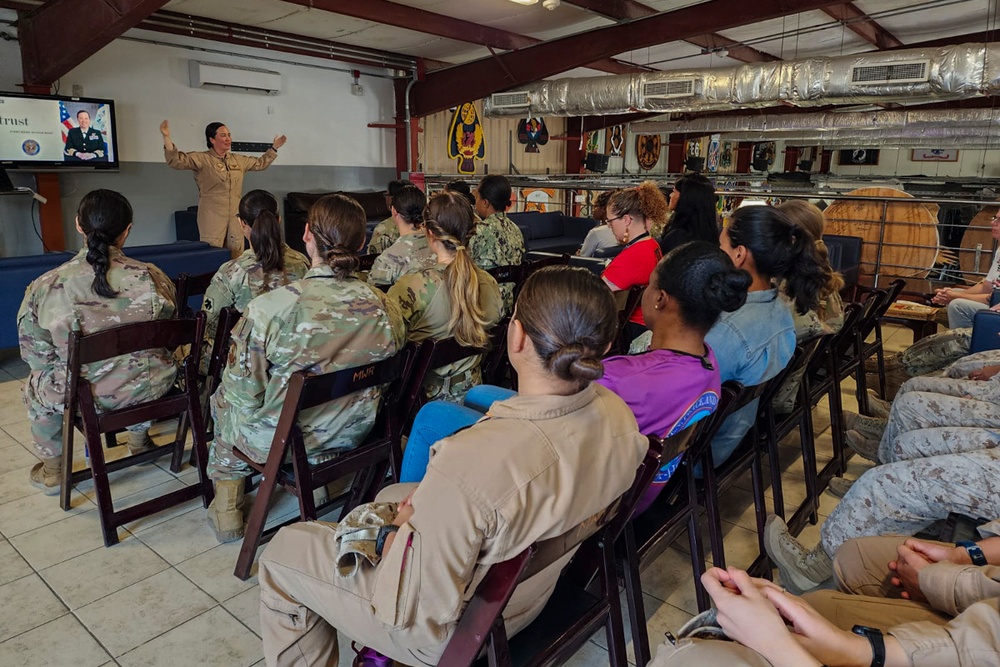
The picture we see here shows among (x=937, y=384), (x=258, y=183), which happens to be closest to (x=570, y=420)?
(x=937, y=384)

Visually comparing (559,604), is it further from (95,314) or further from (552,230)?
(552,230)

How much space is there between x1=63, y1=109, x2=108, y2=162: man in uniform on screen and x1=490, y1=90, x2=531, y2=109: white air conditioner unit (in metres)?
3.93

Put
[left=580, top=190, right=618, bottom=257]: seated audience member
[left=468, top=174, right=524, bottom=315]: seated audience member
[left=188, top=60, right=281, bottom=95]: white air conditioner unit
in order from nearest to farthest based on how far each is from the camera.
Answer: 1. [left=468, top=174, right=524, bottom=315]: seated audience member
2. [left=580, top=190, right=618, bottom=257]: seated audience member
3. [left=188, top=60, right=281, bottom=95]: white air conditioner unit

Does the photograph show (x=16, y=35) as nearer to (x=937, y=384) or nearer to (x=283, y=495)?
(x=283, y=495)

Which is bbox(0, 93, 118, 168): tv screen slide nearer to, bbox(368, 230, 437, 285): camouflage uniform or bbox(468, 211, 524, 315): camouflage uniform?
bbox(468, 211, 524, 315): camouflage uniform

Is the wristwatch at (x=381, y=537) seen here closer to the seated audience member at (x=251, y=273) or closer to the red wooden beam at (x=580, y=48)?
the seated audience member at (x=251, y=273)

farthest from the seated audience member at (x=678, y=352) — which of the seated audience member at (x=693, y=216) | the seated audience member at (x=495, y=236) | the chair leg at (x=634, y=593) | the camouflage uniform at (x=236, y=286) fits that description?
the camouflage uniform at (x=236, y=286)

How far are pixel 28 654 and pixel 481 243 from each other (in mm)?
2598

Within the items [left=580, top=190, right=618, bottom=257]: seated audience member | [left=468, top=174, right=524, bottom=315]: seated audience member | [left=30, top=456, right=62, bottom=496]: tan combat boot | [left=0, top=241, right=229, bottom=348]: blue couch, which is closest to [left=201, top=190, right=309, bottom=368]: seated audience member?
[left=30, top=456, right=62, bottom=496]: tan combat boot

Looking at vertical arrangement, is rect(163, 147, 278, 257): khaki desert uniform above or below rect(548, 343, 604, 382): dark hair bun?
above

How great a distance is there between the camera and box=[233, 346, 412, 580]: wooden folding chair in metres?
1.74

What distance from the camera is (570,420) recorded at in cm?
111

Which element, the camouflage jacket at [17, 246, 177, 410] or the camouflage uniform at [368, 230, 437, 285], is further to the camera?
the camouflage uniform at [368, 230, 437, 285]

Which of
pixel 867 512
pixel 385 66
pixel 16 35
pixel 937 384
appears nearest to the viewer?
pixel 867 512
